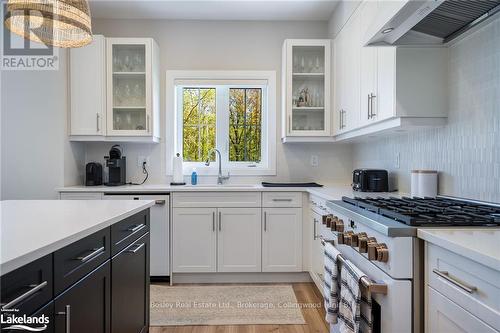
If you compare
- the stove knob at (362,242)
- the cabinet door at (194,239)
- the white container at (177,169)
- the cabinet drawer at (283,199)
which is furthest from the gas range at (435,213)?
the white container at (177,169)

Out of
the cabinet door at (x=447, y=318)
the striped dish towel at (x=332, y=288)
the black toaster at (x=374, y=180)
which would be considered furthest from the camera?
the black toaster at (x=374, y=180)

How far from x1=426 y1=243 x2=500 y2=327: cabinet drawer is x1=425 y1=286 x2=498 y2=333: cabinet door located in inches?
0.6

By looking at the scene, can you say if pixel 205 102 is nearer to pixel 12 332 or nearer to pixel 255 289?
pixel 255 289

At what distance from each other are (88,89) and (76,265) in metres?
2.51

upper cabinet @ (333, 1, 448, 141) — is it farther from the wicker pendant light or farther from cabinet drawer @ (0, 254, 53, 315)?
cabinet drawer @ (0, 254, 53, 315)

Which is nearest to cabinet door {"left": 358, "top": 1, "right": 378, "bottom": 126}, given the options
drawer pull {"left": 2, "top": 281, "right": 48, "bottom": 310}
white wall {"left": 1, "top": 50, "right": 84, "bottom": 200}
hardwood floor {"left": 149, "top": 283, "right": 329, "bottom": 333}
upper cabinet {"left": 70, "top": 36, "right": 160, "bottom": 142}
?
hardwood floor {"left": 149, "top": 283, "right": 329, "bottom": 333}

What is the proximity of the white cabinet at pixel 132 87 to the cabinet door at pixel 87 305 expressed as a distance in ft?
6.92

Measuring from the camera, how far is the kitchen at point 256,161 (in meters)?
1.25

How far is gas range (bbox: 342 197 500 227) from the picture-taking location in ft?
4.05

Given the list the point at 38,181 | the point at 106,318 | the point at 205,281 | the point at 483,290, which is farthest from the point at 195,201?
the point at 483,290

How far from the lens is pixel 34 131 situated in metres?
3.14

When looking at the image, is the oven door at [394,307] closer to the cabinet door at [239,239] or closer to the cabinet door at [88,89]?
the cabinet door at [239,239]

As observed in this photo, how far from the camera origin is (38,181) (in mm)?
3145

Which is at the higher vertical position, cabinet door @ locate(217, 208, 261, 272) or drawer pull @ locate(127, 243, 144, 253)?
drawer pull @ locate(127, 243, 144, 253)
